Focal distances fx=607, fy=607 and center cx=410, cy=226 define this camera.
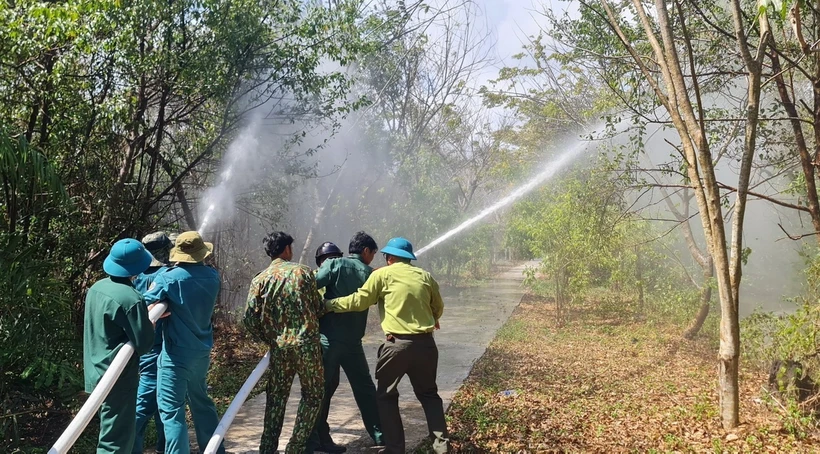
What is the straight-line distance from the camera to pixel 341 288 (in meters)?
4.78

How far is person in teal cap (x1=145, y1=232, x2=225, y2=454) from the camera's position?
3.98 meters

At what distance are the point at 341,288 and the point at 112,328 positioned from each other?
1719mm

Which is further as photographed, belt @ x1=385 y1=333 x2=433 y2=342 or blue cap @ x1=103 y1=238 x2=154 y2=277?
belt @ x1=385 y1=333 x2=433 y2=342

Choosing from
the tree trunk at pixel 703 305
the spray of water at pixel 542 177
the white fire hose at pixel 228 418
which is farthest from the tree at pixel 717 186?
the spray of water at pixel 542 177

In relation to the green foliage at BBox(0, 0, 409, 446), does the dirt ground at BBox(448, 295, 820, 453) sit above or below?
below

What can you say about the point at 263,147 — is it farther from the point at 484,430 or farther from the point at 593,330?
the point at 593,330

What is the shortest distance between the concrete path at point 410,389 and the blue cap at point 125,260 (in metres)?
1.87

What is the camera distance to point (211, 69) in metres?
6.84

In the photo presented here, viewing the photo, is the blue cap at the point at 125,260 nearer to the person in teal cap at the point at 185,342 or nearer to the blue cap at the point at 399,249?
the person in teal cap at the point at 185,342

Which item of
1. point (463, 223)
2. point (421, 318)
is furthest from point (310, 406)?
point (463, 223)

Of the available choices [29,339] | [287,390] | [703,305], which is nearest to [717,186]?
[287,390]

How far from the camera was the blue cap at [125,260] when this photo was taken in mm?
3664

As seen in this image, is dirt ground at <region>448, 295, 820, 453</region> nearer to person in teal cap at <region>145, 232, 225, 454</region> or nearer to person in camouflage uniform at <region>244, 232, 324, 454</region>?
person in camouflage uniform at <region>244, 232, 324, 454</region>

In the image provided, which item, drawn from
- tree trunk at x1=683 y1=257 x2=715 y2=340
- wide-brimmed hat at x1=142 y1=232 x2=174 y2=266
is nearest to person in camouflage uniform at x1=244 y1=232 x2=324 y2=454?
wide-brimmed hat at x1=142 y1=232 x2=174 y2=266
